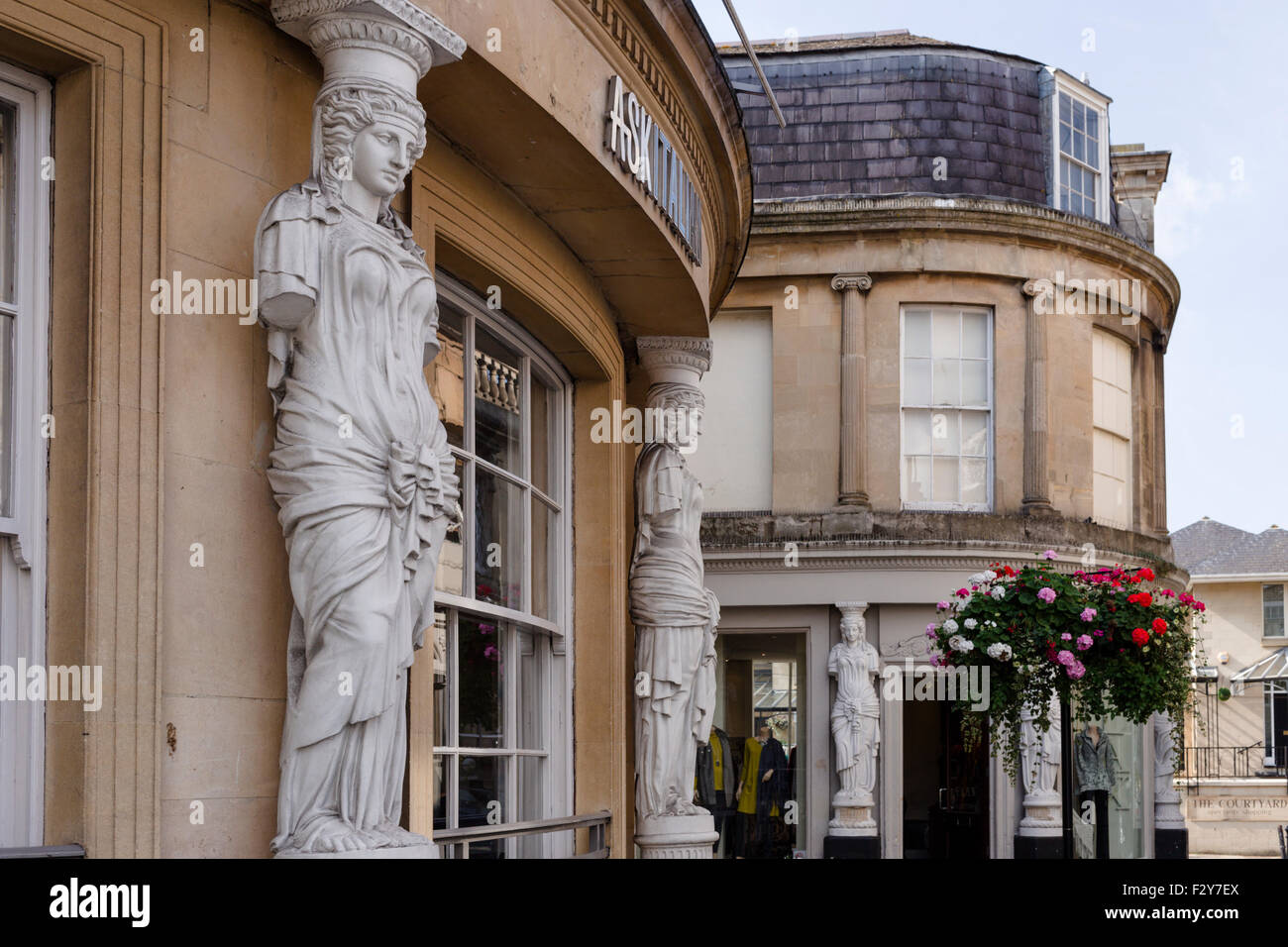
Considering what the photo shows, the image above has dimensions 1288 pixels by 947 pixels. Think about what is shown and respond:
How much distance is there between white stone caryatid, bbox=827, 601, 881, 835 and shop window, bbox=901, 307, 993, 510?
2.20 meters

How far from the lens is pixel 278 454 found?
485 centimetres

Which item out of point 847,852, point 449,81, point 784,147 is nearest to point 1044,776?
point 847,852

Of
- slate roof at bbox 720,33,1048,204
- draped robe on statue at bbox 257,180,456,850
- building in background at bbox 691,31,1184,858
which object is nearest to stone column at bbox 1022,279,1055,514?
building in background at bbox 691,31,1184,858

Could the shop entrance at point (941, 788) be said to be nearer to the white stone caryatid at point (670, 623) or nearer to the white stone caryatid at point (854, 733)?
the white stone caryatid at point (854, 733)

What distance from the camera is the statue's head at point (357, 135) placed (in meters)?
4.93

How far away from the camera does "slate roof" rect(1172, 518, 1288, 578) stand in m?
53.4

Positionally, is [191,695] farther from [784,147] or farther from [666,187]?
[784,147]

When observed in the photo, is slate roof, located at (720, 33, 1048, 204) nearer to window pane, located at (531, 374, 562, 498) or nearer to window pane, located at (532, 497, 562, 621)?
window pane, located at (531, 374, 562, 498)

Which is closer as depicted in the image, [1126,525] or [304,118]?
[304,118]

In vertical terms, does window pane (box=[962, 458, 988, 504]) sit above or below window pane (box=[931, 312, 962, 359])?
below

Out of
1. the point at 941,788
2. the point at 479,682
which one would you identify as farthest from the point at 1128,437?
the point at 479,682

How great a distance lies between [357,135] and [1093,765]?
17.2 meters
